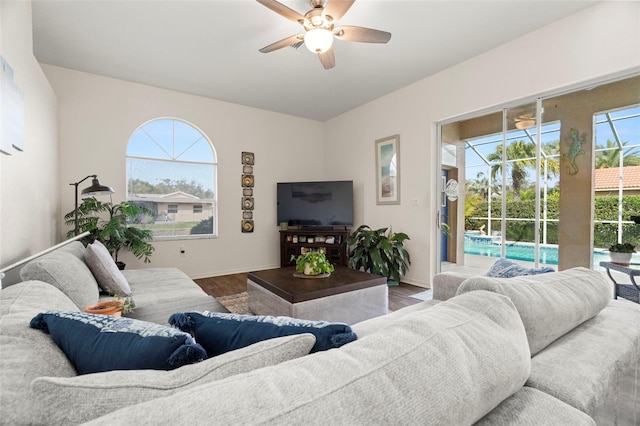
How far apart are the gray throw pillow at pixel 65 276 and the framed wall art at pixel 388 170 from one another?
363cm

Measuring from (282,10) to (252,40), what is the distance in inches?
37.4

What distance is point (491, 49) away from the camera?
3.11 m

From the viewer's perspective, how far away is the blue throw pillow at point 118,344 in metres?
0.60

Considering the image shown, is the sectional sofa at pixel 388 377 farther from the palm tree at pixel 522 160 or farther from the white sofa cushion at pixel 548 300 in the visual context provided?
the palm tree at pixel 522 160

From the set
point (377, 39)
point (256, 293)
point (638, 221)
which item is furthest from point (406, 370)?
point (638, 221)

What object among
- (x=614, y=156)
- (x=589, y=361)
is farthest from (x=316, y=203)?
(x=589, y=361)

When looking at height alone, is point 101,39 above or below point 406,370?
above

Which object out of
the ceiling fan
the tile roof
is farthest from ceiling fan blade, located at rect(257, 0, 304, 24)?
the tile roof

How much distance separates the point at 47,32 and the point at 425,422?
13.8ft

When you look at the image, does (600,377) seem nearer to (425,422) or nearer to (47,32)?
(425,422)

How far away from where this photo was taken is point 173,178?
437 cm

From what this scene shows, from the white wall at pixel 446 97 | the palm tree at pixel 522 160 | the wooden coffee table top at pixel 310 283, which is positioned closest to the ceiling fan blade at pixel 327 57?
the white wall at pixel 446 97

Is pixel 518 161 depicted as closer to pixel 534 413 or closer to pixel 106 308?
pixel 534 413

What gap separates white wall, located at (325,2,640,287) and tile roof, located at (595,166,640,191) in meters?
0.80
